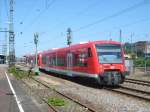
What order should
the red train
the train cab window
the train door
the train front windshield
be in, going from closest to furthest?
the red train, the train front windshield, the train cab window, the train door

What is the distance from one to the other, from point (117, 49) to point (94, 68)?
2104 millimetres

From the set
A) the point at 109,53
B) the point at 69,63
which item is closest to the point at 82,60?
the point at 109,53

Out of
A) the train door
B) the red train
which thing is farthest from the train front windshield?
the train door

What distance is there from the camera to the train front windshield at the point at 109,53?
1000 inches

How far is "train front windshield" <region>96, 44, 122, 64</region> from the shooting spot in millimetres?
25406

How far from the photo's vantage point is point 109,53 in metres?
25.7

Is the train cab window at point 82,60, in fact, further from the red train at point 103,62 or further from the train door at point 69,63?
the train door at point 69,63

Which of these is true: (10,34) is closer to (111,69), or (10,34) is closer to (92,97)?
(111,69)

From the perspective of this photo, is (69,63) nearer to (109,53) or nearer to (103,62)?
(109,53)

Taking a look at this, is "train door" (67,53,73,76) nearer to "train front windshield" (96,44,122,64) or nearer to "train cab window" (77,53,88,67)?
"train cab window" (77,53,88,67)

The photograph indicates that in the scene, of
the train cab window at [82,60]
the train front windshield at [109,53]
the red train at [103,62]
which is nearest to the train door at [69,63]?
the train cab window at [82,60]

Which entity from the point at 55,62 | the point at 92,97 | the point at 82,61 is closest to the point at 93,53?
the point at 82,61

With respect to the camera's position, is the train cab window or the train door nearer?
the train cab window

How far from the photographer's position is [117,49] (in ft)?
85.3
